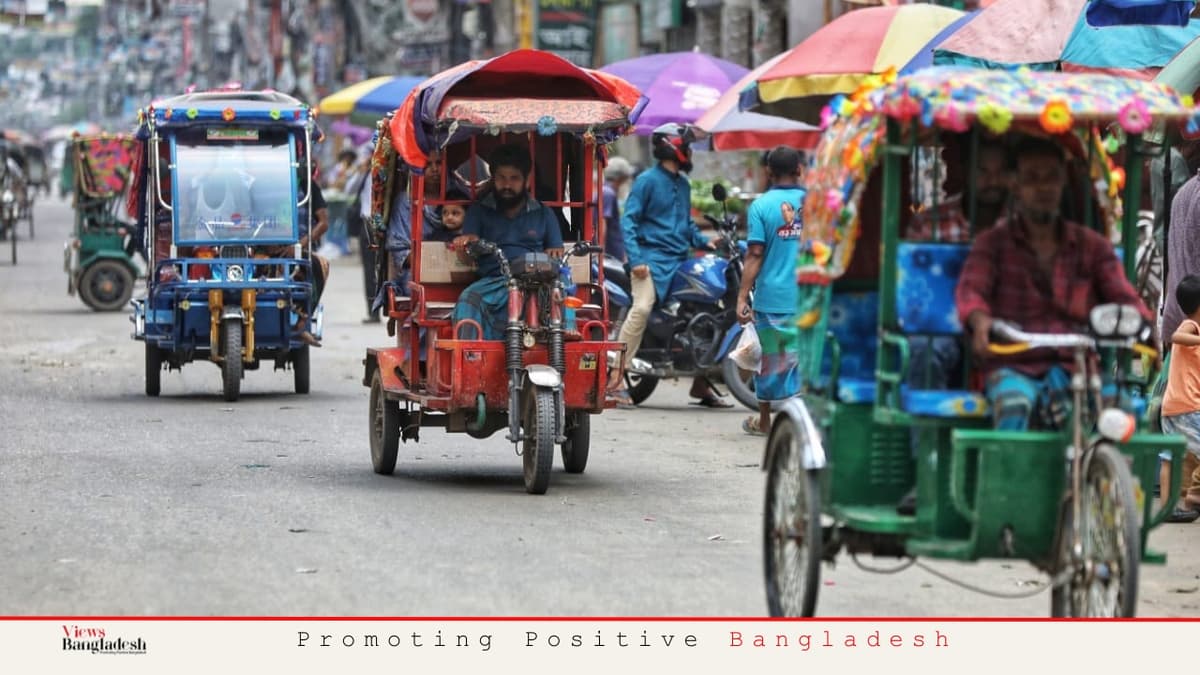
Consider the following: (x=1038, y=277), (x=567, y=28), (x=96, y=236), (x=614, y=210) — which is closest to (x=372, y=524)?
A: (x=1038, y=277)

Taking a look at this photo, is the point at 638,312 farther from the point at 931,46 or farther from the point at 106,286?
the point at 106,286

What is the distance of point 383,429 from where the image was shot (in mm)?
11648

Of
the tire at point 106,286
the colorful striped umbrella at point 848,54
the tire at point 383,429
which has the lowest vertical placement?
the tire at point 106,286

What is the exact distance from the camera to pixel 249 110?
646 inches

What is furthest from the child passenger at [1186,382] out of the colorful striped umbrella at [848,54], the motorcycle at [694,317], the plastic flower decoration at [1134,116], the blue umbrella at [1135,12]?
the motorcycle at [694,317]

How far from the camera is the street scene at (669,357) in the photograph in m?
6.63

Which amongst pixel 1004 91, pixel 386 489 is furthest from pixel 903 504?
pixel 386 489

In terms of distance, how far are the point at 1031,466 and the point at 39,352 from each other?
15.1m

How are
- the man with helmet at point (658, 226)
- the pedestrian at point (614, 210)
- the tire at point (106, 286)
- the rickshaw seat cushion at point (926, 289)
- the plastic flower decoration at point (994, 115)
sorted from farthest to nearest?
the tire at point (106, 286) → the pedestrian at point (614, 210) → the man with helmet at point (658, 226) → the rickshaw seat cushion at point (926, 289) → the plastic flower decoration at point (994, 115)

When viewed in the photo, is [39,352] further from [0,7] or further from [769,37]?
[0,7]

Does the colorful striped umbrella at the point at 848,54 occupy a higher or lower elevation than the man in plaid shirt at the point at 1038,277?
higher

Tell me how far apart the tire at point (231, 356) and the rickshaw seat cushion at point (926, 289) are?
9.33m

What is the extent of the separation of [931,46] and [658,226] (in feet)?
8.88

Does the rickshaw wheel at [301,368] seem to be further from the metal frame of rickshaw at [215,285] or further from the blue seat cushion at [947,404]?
the blue seat cushion at [947,404]
